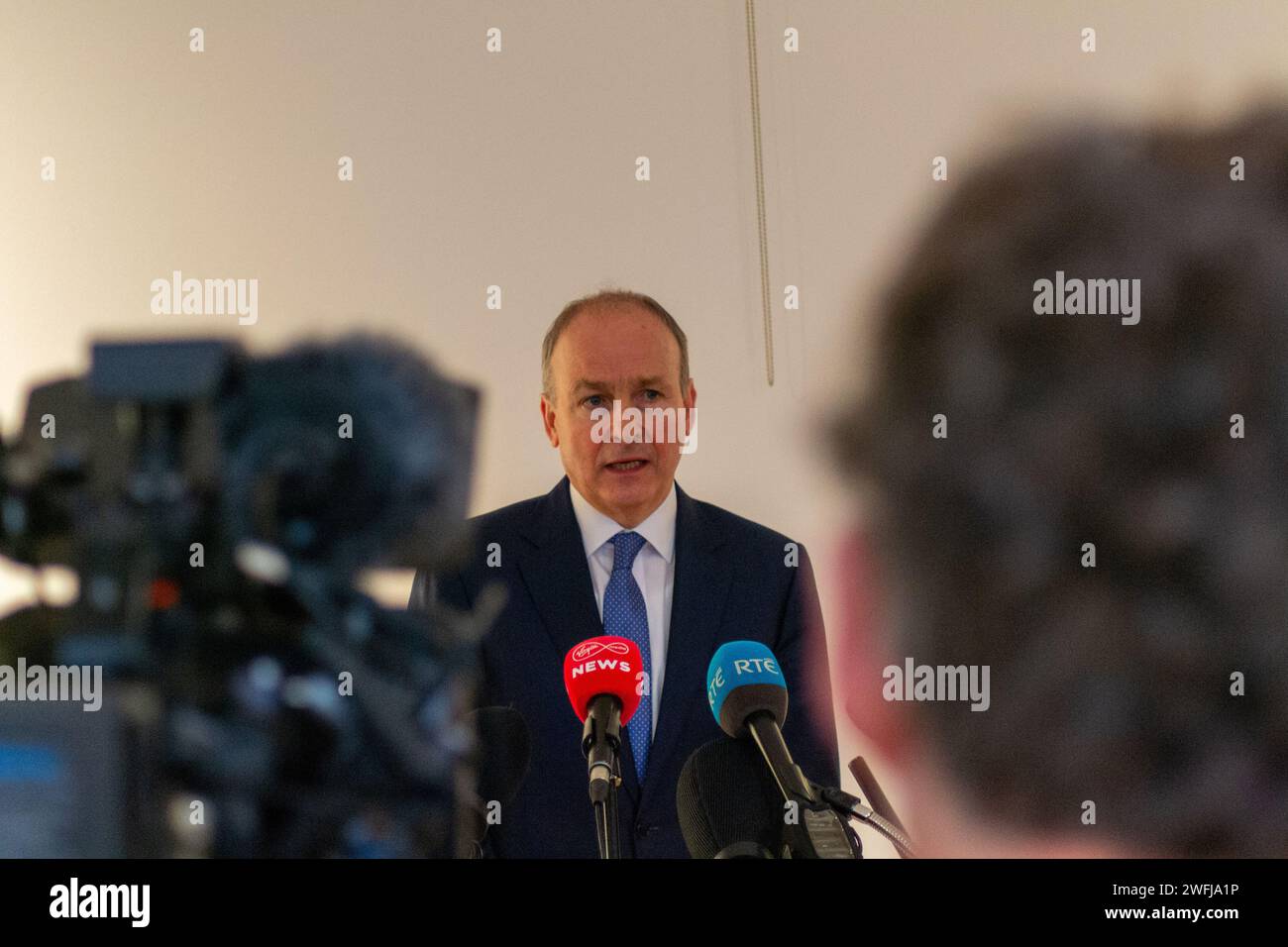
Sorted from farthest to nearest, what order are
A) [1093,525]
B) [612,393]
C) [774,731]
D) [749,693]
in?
[612,393] → [1093,525] → [749,693] → [774,731]

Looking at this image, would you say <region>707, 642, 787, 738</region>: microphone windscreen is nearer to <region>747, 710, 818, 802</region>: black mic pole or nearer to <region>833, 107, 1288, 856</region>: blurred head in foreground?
<region>747, 710, 818, 802</region>: black mic pole

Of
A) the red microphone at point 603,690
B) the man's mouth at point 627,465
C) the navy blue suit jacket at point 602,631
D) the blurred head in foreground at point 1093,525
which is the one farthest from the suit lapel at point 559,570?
the blurred head in foreground at point 1093,525

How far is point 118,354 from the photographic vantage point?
3.05 m

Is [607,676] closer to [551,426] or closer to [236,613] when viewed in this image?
[551,426]

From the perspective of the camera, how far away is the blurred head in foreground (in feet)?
9.60

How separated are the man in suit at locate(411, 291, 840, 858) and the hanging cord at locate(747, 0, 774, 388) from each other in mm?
199

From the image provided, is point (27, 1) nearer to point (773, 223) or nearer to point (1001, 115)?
point (773, 223)

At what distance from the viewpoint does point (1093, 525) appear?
2.89 metres

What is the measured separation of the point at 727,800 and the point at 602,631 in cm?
60

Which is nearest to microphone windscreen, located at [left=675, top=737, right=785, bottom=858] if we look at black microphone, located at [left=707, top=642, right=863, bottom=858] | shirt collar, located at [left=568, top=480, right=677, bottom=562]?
black microphone, located at [left=707, top=642, right=863, bottom=858]

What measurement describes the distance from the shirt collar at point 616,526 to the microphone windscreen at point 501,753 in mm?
424

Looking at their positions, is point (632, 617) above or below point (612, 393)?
below

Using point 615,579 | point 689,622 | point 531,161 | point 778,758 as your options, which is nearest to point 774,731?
point 778,758
